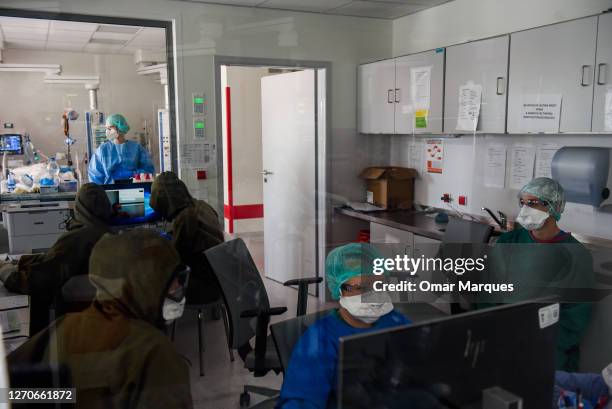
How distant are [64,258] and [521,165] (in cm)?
237

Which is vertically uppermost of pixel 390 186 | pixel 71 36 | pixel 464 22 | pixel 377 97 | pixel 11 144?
pixel 464 22

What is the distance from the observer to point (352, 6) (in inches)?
107

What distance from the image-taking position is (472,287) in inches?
102

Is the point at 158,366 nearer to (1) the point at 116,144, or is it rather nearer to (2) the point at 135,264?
(2) the point at 135,264

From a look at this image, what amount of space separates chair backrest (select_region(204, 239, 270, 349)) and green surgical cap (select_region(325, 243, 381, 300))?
2.64 ft

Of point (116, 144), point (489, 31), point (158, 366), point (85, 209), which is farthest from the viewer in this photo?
point (489, 31)

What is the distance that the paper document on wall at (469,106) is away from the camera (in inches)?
113

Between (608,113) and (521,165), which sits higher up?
(608,113)

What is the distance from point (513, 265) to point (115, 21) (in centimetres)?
210

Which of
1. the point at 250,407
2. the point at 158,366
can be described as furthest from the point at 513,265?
the point at 158,366

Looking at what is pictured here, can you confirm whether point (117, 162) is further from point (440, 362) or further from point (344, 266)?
point (440, 362)

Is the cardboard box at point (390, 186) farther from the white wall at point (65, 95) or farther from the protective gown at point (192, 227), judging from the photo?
the white wall at point (65, 95)

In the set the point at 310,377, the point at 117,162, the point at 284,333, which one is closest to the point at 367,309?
the point at 310,377

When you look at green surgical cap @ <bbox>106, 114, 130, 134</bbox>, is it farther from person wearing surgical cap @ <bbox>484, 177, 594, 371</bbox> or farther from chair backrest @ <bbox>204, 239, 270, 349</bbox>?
person wearing surgical cap @ <bbox>484, 177, 594, 371</bbox>
